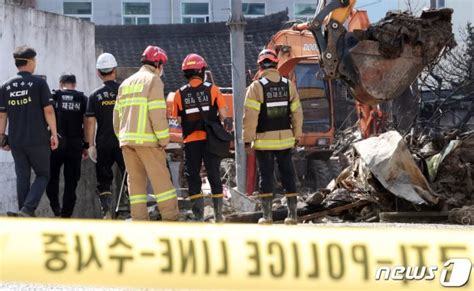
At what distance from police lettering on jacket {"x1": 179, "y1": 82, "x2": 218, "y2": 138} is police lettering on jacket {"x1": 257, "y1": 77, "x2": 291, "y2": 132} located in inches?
21.9

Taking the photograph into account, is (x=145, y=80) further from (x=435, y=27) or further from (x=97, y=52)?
(x=97, y=52)

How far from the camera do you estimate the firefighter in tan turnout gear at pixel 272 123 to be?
9.98 m

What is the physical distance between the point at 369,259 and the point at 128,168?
176 inches

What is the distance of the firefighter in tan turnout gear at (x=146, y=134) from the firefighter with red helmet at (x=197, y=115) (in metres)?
0.54

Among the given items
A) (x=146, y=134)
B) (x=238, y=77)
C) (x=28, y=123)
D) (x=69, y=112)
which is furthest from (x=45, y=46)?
(x=146, y=134)

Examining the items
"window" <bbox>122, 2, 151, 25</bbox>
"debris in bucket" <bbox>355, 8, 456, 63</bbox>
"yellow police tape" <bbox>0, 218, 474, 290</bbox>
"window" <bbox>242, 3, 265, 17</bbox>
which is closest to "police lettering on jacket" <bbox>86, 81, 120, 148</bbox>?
"debris in bucket" <bbox>355, 8, 456, 63</bbox>

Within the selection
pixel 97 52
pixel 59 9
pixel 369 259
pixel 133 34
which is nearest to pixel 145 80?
pixel 369 259

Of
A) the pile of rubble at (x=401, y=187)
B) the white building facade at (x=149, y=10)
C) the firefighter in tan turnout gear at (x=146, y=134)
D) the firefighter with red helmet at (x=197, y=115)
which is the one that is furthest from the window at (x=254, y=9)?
the firefighter in tan turnout gear at (x=146, y=134)

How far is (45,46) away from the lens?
1370 centimetres

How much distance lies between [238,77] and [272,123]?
13.2ft

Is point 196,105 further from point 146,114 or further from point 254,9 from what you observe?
point 254,9

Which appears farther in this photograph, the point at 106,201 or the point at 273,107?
the point at 106,201

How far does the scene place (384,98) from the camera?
448 inches

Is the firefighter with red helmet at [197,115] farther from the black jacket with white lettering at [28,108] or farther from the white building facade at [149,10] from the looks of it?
the white building facade at [149,10]
